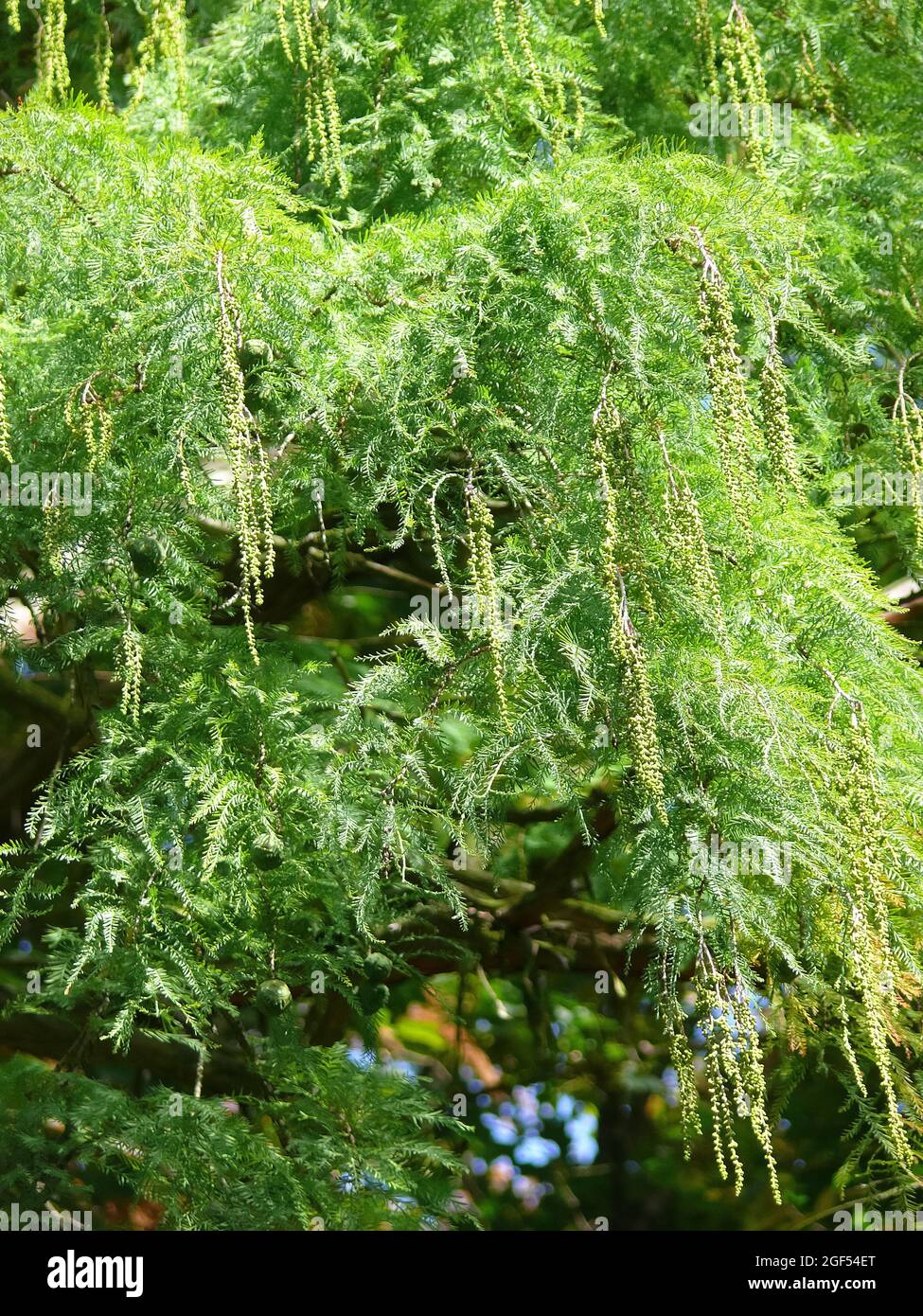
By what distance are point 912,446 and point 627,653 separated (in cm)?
75

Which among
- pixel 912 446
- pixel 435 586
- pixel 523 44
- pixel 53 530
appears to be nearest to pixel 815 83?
pixel 523 44

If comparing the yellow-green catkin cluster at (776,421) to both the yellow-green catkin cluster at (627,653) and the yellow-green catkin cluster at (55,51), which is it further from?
the yellow-green catkin cluster at (55,51)

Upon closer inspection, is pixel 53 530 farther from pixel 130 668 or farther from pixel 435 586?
pixel 435 586

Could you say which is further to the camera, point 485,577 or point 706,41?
point 706,41

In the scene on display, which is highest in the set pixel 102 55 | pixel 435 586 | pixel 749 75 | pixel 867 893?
pixel 102 55

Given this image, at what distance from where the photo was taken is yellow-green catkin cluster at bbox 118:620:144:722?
242 cm

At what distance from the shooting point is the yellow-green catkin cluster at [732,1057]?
204cm

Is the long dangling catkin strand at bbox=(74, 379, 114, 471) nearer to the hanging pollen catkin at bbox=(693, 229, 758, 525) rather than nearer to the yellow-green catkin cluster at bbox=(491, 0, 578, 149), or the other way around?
the hanging pollen catkin at bbox=(693, 229, 758, 525)

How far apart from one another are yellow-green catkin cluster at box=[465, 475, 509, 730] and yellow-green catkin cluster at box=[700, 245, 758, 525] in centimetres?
36

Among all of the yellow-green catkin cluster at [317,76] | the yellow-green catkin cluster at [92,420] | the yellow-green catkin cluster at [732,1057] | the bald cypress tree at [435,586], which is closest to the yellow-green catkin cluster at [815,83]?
the bald cypress tree at [435,586]

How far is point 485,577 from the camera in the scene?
2184 millimetres

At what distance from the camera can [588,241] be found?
7.57ft

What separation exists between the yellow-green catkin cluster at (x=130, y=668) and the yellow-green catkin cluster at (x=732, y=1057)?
99cm

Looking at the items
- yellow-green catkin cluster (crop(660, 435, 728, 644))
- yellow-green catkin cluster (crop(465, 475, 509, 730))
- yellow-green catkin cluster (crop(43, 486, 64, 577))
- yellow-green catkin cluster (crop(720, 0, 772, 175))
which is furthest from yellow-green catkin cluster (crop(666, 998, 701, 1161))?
yellow-green catkin cluster (crop(720, 0, 772, 175))
